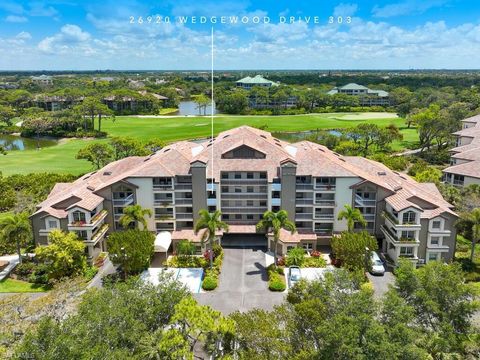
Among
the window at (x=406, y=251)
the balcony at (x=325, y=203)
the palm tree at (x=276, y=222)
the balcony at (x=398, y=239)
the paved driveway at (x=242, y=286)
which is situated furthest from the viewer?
the balcony at (x=325, y=203)

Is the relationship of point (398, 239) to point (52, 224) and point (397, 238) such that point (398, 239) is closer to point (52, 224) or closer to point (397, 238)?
point (397, 238)

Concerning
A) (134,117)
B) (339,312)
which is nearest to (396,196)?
(339,312)

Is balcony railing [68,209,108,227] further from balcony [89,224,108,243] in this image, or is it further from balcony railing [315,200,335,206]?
balcony railing [315,200,335,206]

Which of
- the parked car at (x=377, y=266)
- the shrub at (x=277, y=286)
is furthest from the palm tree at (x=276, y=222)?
the parked car at (x=377, y=266)

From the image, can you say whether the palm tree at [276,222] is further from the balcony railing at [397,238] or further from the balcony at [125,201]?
the balcony at [125,201]

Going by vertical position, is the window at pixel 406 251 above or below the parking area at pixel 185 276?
above

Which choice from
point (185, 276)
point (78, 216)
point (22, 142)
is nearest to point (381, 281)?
point (185, 276)

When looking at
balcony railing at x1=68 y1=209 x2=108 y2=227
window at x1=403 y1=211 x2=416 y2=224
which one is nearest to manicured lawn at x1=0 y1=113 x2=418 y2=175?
balcony railing at x1=68 y1=209 x2=108 y2=227
